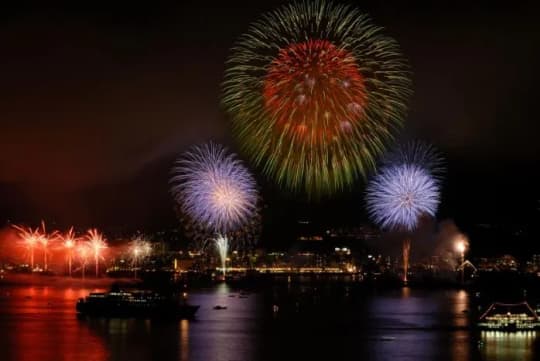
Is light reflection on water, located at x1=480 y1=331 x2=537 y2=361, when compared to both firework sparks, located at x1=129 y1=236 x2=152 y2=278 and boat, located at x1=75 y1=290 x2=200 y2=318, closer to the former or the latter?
boat, located at x1=75 y1=290 x2=200 y2=318

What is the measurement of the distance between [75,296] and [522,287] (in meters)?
41.9

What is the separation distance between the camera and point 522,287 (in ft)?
293

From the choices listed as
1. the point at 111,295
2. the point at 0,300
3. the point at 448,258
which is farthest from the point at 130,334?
the point at 448,258

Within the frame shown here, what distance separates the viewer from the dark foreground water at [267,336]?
36.6 meters

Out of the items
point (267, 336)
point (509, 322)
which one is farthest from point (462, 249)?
point (267, 336)

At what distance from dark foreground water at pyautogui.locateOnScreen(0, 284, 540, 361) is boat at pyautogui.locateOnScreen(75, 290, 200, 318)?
90 cm

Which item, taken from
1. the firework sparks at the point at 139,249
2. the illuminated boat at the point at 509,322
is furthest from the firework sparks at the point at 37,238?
the illuminated boat at the point at 509,322

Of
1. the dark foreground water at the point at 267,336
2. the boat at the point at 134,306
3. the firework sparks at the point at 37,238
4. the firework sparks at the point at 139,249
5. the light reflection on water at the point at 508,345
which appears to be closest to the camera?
the light reflection on water at the point at 508,345

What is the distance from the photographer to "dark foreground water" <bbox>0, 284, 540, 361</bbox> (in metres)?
36.6

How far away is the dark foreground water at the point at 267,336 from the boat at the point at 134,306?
904 millimetres

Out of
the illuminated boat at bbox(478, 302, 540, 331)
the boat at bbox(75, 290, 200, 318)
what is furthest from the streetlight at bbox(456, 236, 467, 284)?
the illuminated boat at bbox(478, 302, 540, 331)

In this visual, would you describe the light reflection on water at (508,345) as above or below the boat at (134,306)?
below

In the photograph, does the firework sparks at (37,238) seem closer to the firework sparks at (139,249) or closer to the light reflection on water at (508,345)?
the firework sparks at (139,249)

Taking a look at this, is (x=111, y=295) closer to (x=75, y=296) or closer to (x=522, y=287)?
(x=75, y=296)
